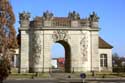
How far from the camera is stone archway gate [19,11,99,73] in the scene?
2616 inches

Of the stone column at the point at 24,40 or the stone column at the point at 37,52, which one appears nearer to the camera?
the stone column at the point at 37,52

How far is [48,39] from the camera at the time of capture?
66938 mm

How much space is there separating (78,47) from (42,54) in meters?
6.26

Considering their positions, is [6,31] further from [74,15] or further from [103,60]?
[103,60]

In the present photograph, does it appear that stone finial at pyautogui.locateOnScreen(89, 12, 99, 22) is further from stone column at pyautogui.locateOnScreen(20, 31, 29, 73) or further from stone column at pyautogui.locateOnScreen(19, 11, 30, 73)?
stone column at pyautogui.locateOnScreen(20, 31, 29, 73)

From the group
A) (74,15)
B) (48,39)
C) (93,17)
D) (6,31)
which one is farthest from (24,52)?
(6,31)

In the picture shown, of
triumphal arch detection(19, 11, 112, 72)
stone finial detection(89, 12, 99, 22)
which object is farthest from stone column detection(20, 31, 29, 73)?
stone finial detection(89, 12, 99, 22)

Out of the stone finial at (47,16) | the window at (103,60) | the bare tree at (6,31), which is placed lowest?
the window at (103,60)

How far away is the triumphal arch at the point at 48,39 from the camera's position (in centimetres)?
6644

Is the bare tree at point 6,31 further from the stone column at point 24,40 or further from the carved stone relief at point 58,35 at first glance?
the carved stone relief at point 58,35

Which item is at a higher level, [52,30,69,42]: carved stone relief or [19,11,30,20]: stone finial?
[19,11,30,20]: stone finial


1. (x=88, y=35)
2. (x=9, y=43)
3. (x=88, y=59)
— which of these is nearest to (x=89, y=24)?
(x=88, y=35)

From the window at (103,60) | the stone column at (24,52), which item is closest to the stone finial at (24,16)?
the stone column at (24,52)

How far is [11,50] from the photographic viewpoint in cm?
3309
